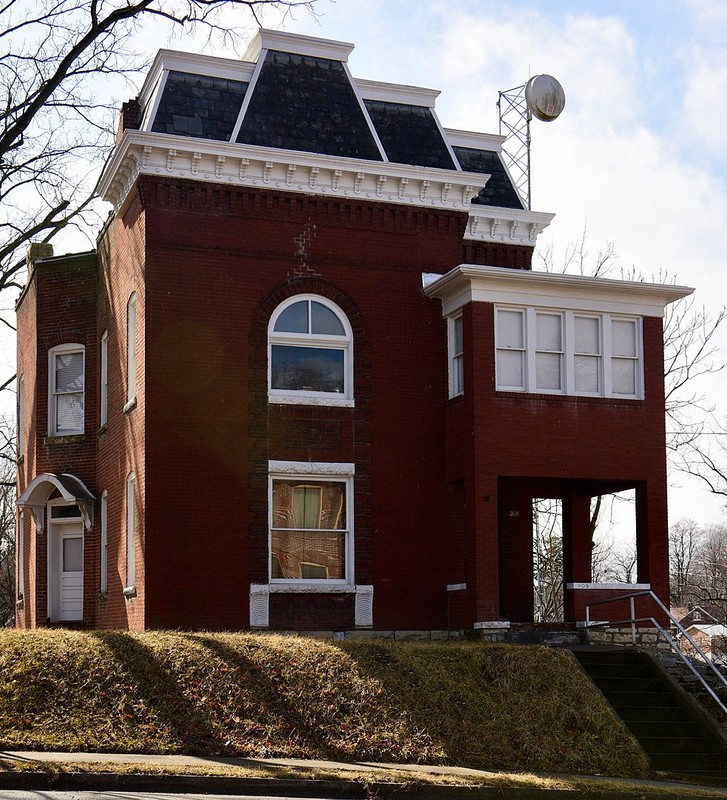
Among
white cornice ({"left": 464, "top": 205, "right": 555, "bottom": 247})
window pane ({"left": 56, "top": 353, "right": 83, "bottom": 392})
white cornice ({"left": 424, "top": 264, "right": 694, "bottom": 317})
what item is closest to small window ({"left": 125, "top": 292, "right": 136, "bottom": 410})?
window pane ({"left": 56, "top": 353, "right": 83, "bottom": 392})

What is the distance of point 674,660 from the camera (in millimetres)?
19781

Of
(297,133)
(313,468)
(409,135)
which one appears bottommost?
(313,468)

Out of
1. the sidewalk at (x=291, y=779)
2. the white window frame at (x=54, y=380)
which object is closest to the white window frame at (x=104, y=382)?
the white window frame at (x=54, y=380)

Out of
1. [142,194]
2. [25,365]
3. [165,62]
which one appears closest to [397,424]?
[142,194]

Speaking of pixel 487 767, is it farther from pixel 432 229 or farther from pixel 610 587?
pixel 432 229

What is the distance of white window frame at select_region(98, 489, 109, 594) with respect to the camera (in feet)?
78.5

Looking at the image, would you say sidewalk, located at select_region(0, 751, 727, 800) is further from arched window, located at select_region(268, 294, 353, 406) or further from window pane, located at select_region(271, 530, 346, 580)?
arched window, located at select_region(268, 294, 353, 406)

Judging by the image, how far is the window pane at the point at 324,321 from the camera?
22312mm

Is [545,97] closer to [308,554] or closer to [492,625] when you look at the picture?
[308,554]

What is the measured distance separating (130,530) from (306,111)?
8401mm

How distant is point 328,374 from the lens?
22266mm

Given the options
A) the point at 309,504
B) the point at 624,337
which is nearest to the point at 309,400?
the point at 309,504

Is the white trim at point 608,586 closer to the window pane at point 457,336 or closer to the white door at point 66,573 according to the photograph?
the window pane at point 457,336

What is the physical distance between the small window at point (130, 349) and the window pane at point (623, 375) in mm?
8684
